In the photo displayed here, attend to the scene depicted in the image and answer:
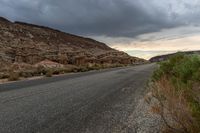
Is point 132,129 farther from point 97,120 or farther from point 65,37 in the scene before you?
point 65,37

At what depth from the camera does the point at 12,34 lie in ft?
A: 259

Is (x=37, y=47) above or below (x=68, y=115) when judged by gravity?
above

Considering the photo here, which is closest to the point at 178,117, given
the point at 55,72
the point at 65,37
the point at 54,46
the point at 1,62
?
the point at 55,72

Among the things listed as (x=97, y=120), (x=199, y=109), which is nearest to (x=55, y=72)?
(x=97, y=120)

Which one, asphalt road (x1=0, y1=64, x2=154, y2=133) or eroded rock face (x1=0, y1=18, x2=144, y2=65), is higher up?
eroded rock face (x1=0, y1=18, x2=144, y2=65)

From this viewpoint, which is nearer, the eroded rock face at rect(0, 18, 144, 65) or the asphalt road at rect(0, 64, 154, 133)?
the asphalt road at rect(0, 64, 154, 133)

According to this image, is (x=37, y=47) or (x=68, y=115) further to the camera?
(x=37, y=47)

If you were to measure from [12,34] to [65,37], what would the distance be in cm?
3221

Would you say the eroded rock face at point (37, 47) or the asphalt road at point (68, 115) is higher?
the eroded rock face at point (37, 47)

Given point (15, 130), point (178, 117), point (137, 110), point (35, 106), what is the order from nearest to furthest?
point (178, 117)
point (15, 130)
point (137, 110)
point (35, 106)

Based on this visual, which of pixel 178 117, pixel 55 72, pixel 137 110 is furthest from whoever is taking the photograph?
pixel 55 72

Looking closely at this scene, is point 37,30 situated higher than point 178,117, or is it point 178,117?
point 37,30

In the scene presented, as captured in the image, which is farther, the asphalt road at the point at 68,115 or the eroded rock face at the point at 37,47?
the eroded rock face at the point at 37,47

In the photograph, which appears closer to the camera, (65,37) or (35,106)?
(35,106)
